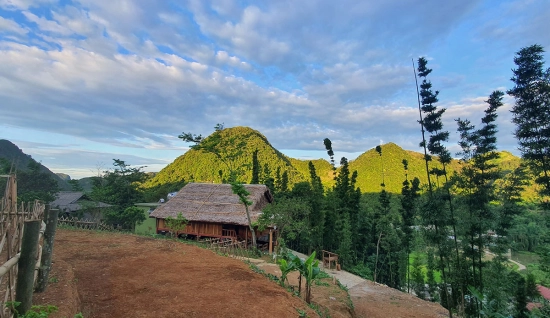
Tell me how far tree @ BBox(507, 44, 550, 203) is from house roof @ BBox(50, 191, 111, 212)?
28246 millimetres

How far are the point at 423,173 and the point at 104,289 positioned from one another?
171 feet

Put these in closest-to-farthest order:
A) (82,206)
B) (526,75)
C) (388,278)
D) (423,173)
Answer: (526,75) → (82,206) → (388,278) → (423,173)

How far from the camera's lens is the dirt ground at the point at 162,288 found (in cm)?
495

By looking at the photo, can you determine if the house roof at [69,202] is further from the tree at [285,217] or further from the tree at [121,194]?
the tree at [285,217]

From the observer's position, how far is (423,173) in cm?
4903

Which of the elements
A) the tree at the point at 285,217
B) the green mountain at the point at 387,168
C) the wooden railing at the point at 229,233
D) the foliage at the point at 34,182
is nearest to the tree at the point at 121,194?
the foliage at the point at 34,182

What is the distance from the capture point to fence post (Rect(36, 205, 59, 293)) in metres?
4.64

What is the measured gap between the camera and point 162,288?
6.09 meters

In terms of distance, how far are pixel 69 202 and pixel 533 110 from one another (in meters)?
32.4

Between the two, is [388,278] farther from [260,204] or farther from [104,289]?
[104,289]

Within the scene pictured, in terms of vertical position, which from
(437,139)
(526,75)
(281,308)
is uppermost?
(526,75)

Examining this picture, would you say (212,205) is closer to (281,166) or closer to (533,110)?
(533,110)

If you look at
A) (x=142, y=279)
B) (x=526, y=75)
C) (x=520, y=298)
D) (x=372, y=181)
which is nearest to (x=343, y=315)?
(x=142, y=279)

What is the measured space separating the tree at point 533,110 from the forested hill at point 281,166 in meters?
33.8
